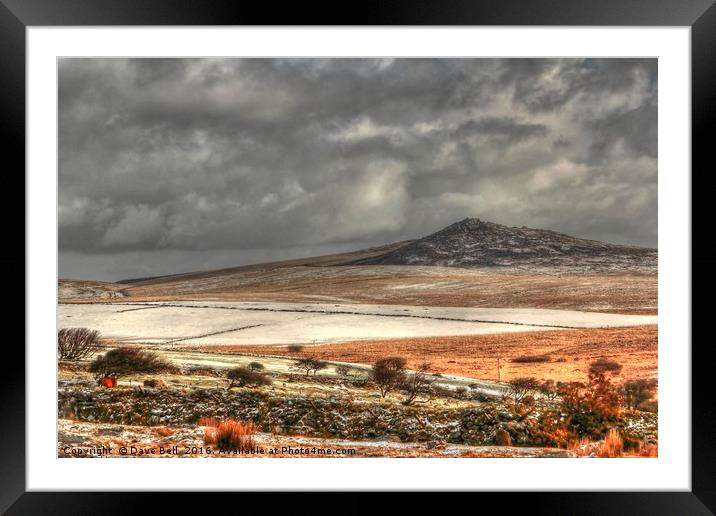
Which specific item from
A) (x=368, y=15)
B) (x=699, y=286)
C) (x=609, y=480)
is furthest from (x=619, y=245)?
(x=368, y=15)

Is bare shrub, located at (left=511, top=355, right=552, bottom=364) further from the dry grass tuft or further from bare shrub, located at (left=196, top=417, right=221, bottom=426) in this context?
bare shrub, located at (left=196, top=417, right=221, bottom=426)

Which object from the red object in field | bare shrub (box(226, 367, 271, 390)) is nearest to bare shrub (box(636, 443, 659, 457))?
bare shrub (box(226, 367, 271, 390))

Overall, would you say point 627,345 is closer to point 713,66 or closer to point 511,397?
point 511,397

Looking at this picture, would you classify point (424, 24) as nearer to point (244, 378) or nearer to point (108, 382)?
point (244, 378)

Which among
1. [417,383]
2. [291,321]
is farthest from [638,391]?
[291,321]

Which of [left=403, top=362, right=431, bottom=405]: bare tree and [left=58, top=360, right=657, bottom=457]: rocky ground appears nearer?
[left=58, top=360, right=657, bottom=457]: rocky ground

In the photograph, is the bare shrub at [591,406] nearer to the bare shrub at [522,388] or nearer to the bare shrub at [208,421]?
the bare shrub at [522,388]

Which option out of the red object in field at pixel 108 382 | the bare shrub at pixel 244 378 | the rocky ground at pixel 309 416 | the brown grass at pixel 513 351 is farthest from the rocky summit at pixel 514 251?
the red object in field at pixel 108 382
